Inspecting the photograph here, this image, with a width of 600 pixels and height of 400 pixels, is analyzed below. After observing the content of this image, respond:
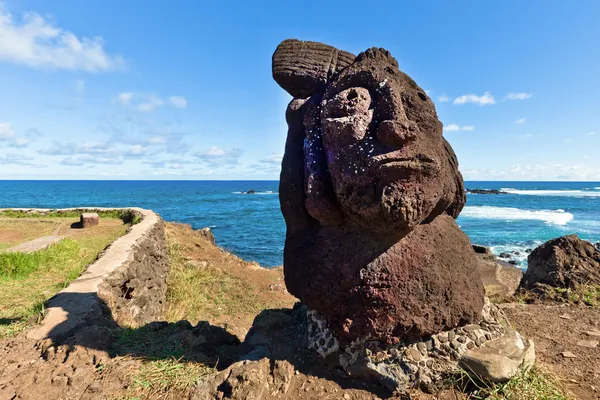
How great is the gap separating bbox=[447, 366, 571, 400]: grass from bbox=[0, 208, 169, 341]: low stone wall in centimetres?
388

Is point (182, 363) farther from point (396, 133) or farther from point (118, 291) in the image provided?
point (118, 291)

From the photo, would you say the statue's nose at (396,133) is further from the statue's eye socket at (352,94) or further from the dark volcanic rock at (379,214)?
the statue's eye socket at (352,94)

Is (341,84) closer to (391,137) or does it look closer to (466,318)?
(391,137)

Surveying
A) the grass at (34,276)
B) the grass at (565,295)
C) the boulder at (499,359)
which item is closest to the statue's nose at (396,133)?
the boulder at (499,359)

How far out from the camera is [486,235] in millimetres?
24234

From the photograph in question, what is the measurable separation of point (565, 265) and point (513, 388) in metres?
5.70

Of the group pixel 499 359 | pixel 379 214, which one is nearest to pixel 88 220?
pixel 379 214

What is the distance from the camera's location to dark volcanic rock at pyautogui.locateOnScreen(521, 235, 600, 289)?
6.87 m

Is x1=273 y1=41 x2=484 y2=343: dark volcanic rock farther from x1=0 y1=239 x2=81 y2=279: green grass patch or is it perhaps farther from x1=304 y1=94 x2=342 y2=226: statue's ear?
x1=0 y1=239 x2=81 y2=279: green grass patch

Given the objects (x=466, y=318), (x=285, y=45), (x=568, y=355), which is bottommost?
(x=568, y=355)

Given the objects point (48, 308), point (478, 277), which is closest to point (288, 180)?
point (478, 277)

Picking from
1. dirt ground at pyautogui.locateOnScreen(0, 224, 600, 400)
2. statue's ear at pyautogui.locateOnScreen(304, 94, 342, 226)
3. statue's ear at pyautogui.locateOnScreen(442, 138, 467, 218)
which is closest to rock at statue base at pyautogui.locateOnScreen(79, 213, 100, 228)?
dirt ground at pyautogui.locateOnScreen(0, 224, 600, 400)

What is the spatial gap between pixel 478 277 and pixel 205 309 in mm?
6217

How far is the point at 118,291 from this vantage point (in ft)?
20.0
